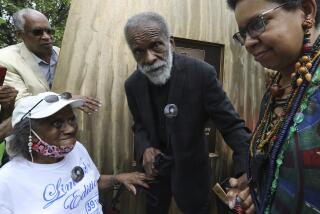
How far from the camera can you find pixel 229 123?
8.24 ft

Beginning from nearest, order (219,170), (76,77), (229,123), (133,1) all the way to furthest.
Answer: (229,123) → (76,77) → (133,1) → (219,170)

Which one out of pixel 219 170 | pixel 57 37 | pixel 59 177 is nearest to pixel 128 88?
pixel 59 177

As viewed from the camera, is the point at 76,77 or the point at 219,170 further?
the point at 219,170

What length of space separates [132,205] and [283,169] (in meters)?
2.51

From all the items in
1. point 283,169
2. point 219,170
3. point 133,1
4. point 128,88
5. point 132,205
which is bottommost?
point 132,205

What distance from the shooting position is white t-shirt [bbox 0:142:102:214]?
1.96 metres

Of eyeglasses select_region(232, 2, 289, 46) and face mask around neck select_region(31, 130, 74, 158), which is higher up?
eyeglasses select_region(232, 2, 289, 46)

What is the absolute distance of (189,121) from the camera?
8.48 ft

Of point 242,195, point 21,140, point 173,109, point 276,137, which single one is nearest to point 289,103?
point 276,137

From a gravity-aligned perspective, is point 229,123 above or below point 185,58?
below

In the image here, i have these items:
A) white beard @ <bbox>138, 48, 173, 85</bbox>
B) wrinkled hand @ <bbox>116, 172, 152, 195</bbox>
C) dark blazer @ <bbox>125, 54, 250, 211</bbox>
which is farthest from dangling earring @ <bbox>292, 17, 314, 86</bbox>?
wrinkled hand @ <bbox>116, 172, 152, 195</bbox>

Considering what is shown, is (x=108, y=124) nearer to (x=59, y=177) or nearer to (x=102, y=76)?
(x=102, y=76)

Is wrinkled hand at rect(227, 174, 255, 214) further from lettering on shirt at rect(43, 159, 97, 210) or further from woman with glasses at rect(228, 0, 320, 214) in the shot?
lettering on shirt at rect(43, 159, 97, 210)

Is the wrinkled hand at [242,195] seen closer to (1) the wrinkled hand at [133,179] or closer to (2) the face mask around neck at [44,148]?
(1) the wrinkled hand at [133,179]
